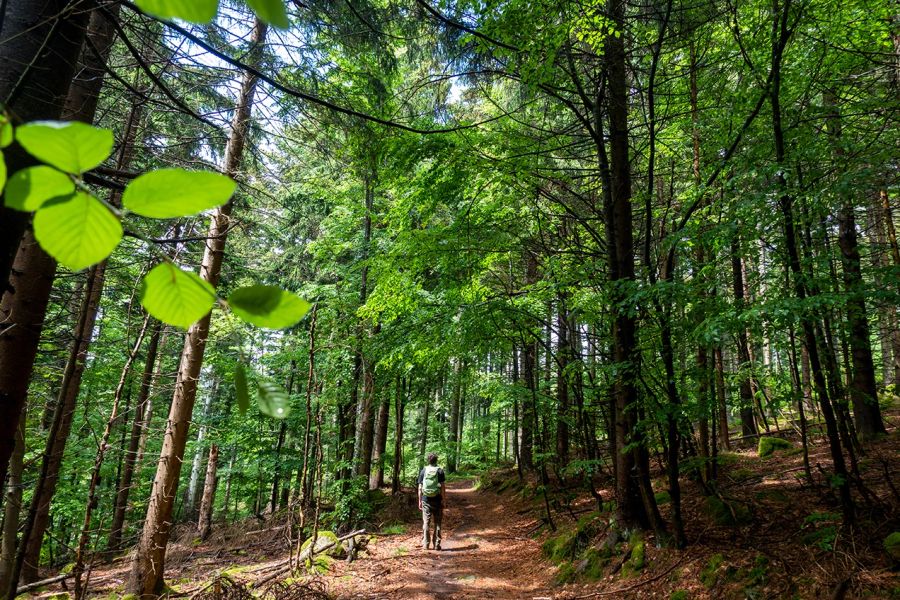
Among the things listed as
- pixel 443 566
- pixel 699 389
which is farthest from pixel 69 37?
pixel 443 566

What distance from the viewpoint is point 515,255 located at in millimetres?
7652

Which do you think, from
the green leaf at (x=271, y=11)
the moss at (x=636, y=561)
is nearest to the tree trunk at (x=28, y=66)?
the green leaf at (x=271, y=11)

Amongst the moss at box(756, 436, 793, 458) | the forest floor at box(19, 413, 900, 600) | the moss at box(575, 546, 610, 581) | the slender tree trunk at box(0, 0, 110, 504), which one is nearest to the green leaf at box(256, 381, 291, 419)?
Result: the slender tree trunk at box(0, 0, 110, 504)

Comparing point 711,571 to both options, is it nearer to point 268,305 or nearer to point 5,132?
point 268,305

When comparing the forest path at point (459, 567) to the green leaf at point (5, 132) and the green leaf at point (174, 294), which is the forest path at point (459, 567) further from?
the green leaf at point (5, 132)

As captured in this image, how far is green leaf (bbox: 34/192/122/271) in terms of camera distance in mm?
371

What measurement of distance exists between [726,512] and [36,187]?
6452 millimetres

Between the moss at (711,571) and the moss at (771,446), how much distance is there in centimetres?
510

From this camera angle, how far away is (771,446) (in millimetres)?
8250

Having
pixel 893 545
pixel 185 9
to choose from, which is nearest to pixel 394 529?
pixel 893 545

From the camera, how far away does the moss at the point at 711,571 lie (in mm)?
3978

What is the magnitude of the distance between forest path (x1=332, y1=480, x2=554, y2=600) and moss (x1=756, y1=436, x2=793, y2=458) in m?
4.68

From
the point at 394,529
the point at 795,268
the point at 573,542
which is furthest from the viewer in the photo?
the point at 394,529

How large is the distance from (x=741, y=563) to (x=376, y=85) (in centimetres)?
676
